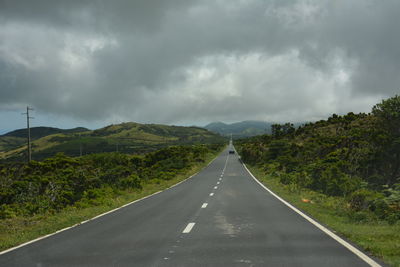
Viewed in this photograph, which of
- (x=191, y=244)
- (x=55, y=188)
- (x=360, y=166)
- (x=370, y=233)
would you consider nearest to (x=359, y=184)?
(x=360, y=166)

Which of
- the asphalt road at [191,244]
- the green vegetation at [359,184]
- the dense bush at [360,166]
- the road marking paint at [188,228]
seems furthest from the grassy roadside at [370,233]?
the road marking paint at [188,228]

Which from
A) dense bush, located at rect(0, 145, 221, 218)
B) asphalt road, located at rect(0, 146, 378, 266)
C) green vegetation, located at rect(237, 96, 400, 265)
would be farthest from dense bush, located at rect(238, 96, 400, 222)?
dense bush, located at rect(0, 145, 221, 218)

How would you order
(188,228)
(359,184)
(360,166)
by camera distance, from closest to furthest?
(188,228), (359,184), (360,166)

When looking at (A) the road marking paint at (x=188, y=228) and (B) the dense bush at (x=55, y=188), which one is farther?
(B) the dense bush at (x=55, y=188)

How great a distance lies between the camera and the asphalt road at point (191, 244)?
594cm

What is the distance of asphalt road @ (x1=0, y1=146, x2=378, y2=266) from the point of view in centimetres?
594

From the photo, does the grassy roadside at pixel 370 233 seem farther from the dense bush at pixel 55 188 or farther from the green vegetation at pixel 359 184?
the dense bush at pixel 55 188

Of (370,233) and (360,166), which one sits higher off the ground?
(360,166)

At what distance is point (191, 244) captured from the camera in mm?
7184

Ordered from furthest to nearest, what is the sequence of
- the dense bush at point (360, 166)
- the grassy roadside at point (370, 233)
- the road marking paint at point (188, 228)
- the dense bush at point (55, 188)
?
the dense bush at point (360, 166) → the dense bush at point (55, 188) → the road marking paint at point (188, 228) → the grassy roadside at point (370, 233)

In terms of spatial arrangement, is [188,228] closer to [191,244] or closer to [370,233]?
[191,244]

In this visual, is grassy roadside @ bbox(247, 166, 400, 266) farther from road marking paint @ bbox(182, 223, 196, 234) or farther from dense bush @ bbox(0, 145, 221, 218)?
dense bush @ bbox(0, 145, 221, 218)

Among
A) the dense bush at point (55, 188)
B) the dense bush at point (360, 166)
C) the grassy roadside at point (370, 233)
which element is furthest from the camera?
the dense bush at point (360, 166)

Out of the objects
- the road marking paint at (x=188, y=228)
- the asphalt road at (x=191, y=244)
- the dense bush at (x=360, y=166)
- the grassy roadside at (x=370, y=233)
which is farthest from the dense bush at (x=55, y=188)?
the dense bush at (x=360, y=166)
